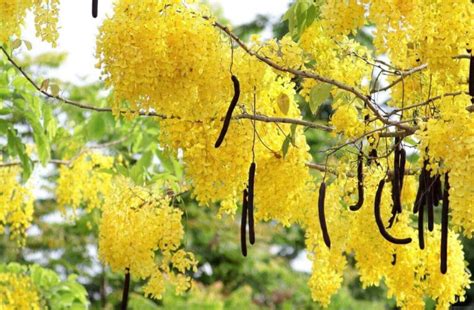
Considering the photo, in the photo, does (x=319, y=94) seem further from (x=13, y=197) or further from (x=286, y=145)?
(x=13, y=197)

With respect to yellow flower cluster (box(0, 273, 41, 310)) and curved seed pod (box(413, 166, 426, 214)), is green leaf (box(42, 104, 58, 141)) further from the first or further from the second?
curved seed pod (box(413, 166, 426, 214))

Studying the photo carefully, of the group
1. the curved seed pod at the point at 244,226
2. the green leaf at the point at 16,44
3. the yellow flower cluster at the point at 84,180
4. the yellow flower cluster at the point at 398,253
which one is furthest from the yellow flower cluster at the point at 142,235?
the yellow flower cluster at the point at 84,180

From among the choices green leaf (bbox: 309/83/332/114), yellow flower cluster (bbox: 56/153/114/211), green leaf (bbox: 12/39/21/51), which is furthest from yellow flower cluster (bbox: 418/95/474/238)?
yellow flower cluster (bbox: 56/153/114/211)

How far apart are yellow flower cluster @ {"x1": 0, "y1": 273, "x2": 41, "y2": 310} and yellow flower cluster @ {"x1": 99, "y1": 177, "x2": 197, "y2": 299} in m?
1.73

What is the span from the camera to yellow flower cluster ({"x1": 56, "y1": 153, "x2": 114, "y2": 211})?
873 cm

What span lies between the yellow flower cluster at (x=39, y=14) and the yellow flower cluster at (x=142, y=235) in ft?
→ 5.54

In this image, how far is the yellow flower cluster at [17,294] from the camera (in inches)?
305

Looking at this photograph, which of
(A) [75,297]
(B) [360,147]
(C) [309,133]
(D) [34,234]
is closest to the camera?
(B) [360,147]

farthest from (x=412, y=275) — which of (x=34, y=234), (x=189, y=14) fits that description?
(x=34, y=234)

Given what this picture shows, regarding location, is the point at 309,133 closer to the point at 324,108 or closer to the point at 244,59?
the point at 324,108

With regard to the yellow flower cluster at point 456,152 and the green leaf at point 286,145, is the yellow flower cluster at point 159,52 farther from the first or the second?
the yellow flower cluster at point 456,152

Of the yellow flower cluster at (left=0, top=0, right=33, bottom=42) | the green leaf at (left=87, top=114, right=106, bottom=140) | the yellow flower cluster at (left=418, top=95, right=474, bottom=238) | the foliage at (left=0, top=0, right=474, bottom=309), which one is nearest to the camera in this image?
the yellow flower cluster at (left=418, top=95, right=474, bottom=238)

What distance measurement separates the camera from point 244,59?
Result: 175 inches

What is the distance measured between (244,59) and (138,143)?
379cm
